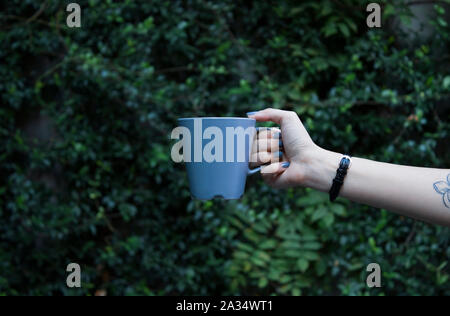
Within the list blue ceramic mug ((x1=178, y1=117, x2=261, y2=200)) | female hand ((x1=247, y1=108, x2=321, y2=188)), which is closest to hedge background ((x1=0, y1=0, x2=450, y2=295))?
female hand ((x1=247, y1=108, x2=321, y2=188))

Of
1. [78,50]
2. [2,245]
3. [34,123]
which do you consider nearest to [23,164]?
[34,123]

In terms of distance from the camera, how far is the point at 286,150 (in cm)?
134

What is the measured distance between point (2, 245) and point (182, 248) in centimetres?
116

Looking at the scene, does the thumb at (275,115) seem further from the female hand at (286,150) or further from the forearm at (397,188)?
the forearm at (397,188)

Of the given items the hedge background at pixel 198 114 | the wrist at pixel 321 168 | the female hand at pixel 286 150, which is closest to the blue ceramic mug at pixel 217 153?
the female hand at pixel 286 150

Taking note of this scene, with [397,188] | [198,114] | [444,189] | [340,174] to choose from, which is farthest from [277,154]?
[198,114]

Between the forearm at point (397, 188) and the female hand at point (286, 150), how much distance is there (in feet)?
0.28

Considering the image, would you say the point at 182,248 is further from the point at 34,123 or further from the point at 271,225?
the point at 34,123

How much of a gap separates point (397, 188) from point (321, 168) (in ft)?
0.74

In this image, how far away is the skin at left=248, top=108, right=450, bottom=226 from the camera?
1169mm

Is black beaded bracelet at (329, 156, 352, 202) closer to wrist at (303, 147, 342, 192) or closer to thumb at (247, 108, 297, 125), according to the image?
wrist at (303, 147, 342, 192)

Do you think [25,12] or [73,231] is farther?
[25,12]

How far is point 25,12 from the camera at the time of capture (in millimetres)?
2789
